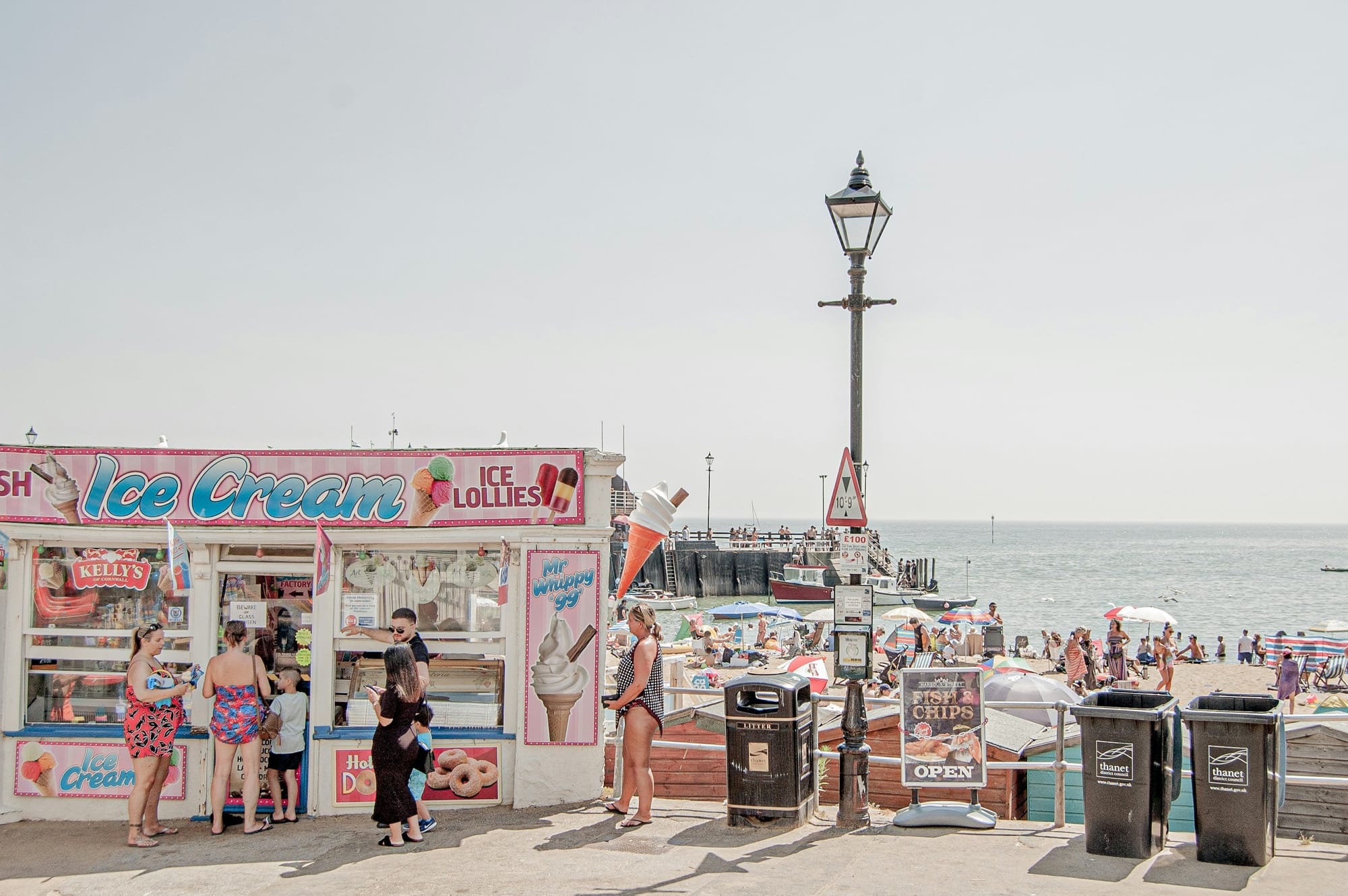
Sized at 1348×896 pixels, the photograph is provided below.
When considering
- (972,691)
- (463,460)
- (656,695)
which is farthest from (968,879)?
(463,460)

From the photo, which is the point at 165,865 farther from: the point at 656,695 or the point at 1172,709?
the point at 1172,709

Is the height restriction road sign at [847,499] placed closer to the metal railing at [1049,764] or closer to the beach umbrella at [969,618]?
the metal railing at [1049,764]

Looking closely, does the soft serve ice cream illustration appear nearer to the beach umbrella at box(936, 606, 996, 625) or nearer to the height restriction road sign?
the height restriction road sign

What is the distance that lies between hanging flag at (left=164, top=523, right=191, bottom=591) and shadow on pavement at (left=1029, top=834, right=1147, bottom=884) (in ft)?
21.2

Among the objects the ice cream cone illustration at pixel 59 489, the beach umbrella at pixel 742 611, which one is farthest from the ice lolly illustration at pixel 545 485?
the beach umbrella at pixel 742 611

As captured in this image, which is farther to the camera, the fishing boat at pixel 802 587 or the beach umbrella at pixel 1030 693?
the fishing boat at pixel 802 587

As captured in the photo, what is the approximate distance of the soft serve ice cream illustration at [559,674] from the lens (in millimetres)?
8289

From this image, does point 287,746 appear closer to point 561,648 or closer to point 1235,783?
point 561,648

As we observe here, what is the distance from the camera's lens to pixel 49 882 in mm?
6762

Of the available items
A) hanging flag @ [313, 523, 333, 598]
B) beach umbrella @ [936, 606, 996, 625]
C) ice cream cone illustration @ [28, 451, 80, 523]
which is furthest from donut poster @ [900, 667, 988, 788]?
beach umbrella @ [936, 606, 996, 625]

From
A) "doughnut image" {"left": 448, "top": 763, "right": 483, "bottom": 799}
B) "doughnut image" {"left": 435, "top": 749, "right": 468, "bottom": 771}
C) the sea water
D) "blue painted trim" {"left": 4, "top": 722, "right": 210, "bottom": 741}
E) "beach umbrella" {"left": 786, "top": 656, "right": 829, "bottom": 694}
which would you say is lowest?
the sea water

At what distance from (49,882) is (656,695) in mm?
4037

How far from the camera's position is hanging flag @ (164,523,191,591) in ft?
27.2

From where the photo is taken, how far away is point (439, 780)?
8.32m
